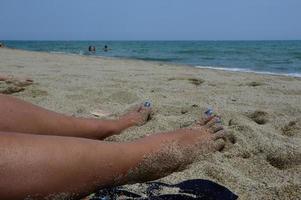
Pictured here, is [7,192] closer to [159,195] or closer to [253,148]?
[159,195]

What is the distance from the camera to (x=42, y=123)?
1.49m

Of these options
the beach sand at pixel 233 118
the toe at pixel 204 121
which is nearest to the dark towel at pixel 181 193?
the beach sand at pixel 233 118

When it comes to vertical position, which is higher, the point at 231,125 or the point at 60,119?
the point at 60,119

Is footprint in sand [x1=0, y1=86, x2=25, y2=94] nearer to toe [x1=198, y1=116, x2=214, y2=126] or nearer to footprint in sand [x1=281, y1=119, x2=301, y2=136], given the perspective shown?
toe [x1=198, y1=116, x2=214, y2=126]

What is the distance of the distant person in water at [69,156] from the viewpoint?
37.2 inches

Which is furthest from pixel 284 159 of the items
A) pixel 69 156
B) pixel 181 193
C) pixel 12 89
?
pixel 12 89

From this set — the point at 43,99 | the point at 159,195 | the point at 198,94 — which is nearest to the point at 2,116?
the point at 159,195

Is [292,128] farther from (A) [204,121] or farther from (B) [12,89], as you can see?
(B) [12,89]

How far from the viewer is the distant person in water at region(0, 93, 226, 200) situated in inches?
37.2

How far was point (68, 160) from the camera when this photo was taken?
1021 millimetres

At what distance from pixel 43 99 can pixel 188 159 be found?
6.13 ft

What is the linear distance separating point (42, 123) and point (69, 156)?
0.51m

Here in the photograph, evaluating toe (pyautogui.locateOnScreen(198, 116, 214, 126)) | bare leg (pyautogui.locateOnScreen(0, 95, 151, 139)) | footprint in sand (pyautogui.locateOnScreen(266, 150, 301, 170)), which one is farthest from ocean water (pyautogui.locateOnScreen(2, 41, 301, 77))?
bare leg (pyautogui.locateOnScreen(0, 95, 151, 139))

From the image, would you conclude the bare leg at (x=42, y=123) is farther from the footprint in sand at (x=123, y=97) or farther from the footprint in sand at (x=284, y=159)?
the footprint in sand at (x=123, y=97)
